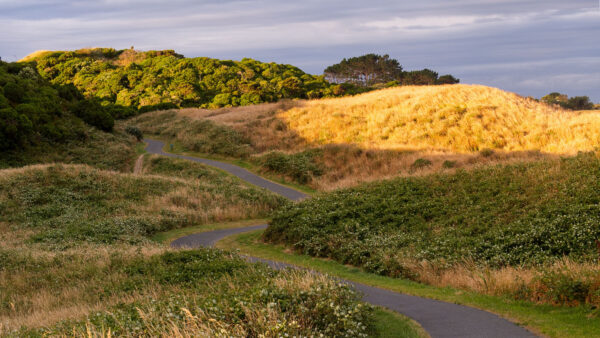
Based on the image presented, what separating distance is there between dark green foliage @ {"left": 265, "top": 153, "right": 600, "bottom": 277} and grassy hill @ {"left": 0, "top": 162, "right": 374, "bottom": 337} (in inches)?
191

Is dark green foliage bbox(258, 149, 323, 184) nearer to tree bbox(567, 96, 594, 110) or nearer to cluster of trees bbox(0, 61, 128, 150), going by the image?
cluster of trees bbox(0, 61, 128, 150)

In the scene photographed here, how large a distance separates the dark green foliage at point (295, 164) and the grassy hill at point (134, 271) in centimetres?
396

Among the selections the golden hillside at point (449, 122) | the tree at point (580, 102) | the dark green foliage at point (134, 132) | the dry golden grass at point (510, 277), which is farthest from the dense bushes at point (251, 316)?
the tree at point (580, 102)

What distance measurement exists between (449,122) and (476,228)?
85.0 feet

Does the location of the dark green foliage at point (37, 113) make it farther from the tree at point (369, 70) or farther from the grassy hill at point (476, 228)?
the tree at point (369, 70)

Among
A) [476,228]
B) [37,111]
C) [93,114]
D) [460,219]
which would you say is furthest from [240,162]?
[476,228]

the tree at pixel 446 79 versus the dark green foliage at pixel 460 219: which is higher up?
the tree at pixel 446 79

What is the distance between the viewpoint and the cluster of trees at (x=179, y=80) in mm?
87875

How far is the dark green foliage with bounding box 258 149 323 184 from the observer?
36875 mm

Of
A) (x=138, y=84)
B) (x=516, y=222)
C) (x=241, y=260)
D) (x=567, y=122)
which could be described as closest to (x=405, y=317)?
(x=241, y=260)

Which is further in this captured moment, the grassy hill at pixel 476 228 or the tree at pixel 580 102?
the tree at pixel 580 102

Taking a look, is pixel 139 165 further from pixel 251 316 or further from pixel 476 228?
pixel 251 316

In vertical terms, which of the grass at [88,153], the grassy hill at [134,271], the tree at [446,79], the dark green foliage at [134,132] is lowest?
the grassy hill at [134,271]

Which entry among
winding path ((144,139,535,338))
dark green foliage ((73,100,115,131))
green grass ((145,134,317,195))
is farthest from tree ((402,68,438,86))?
winding path ((144,139,535,338))
